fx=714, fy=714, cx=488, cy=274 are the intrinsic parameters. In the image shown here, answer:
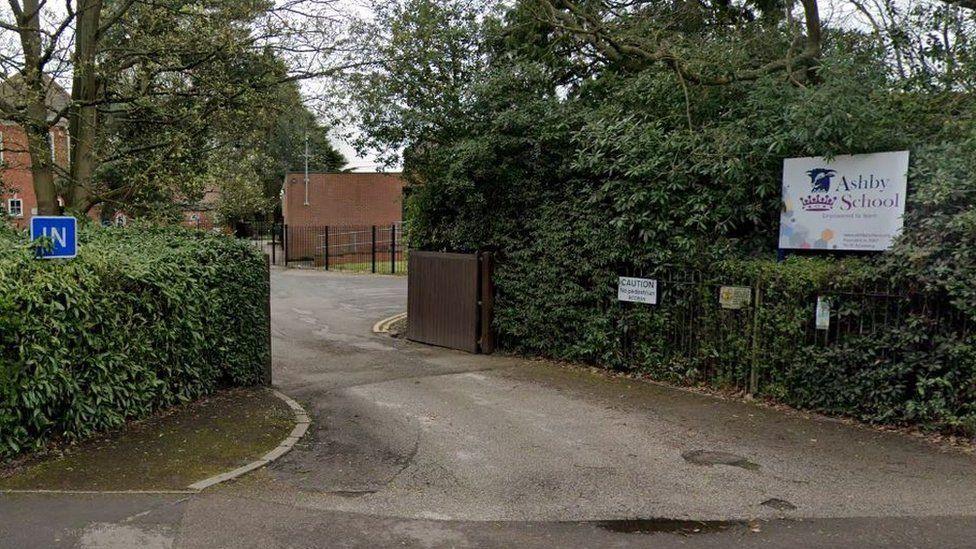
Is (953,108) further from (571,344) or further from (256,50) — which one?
(256,50)

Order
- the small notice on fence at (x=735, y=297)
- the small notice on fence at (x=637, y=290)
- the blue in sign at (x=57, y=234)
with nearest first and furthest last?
the blue in sign at (x=57, y=234)
the small notice on fence at (x=735, y=297)
the small notice on fence at (x=637, y=290)

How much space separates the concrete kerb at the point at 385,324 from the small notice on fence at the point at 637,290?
6274 mm

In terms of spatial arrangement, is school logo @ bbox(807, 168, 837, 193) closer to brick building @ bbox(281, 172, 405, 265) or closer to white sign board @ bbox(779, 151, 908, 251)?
white sign board @ bbox(779, 151, 908, 251)

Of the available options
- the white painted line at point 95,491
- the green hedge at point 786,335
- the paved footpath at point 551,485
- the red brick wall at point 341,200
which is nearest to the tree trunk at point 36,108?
the paved footpath at point 551,485

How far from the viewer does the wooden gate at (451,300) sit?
40.6ft

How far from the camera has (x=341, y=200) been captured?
40625mm

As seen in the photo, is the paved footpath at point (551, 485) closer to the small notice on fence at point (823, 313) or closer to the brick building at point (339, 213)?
the small notice on fence at point (823, 313)

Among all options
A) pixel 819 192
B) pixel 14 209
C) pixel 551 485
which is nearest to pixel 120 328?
pixel 551 485

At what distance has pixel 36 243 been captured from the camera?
20.3 ft

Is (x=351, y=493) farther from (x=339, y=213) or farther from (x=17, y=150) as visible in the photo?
(x=339, y=213)

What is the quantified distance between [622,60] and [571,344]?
5.22 meters

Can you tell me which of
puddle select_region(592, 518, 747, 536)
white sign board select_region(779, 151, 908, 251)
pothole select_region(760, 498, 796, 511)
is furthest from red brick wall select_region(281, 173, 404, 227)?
puddle select_region(592, 518, 747, 536)

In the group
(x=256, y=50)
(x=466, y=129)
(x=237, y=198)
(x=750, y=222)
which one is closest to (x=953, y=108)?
(x=750, y=222)

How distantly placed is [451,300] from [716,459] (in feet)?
23.2
